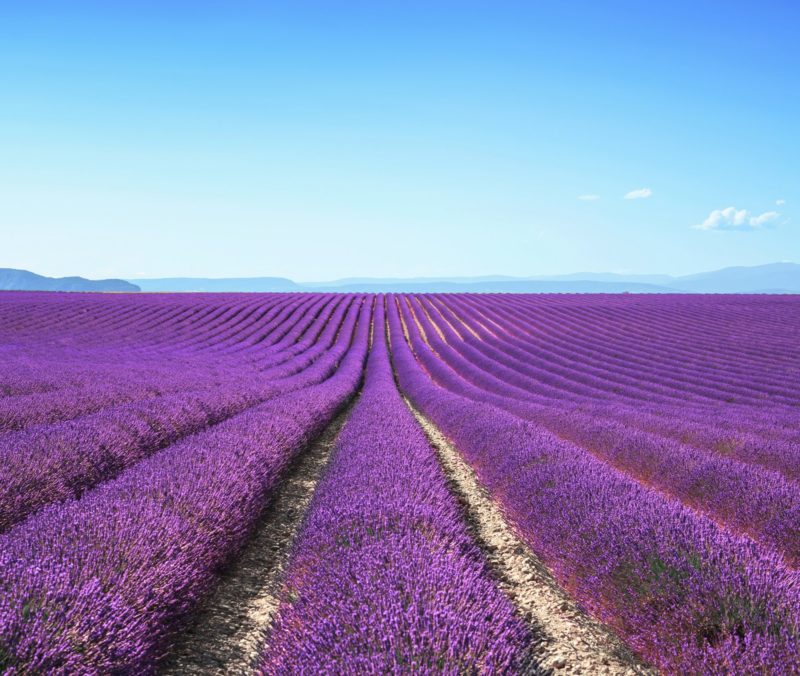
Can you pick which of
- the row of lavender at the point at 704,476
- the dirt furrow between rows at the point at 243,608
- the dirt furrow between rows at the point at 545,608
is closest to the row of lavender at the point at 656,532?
the row of lavender at the point at 704,476

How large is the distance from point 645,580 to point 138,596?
2.26 metres

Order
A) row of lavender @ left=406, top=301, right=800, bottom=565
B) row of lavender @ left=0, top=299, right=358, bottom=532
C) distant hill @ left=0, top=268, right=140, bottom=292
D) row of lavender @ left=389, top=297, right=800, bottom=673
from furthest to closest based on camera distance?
distant hill @ left=0, top=268, right=140, bottom=292 < row of lavender @ left=406, top=301, right=800, bottom=565 < row of lavender @ left=0, top=299, right=358, bottom=532 < row of lavender @ left=389, top=297, right=800, bottom=673

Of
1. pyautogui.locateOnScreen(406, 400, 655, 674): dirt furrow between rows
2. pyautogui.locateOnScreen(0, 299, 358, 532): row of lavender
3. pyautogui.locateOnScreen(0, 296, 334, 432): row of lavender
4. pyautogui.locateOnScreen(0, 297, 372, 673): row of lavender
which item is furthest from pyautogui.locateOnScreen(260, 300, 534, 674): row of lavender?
pyautogui.locateOnScreen(0, 296, 334, 432): row of lavender

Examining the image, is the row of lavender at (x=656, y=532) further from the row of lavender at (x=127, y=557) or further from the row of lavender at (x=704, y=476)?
the row of lavender at (x=127, y=557)

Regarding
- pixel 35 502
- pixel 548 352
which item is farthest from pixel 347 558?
pixel 548 352

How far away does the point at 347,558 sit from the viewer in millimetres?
A: 2334

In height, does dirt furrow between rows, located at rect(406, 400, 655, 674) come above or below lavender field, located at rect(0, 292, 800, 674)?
below

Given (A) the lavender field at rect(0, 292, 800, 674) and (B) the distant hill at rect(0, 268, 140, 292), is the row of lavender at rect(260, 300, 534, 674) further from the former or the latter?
(B) the distant hill at rect(0, 268, 140, 292)

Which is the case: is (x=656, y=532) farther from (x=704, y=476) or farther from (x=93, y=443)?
(x=93, y=443)

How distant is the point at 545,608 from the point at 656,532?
2.74 feet

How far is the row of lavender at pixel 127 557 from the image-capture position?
5.68 feet

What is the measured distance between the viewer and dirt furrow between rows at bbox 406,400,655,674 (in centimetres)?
248

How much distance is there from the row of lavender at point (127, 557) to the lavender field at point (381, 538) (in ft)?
0.04

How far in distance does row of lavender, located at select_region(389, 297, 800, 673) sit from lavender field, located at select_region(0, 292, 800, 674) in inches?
0.5
